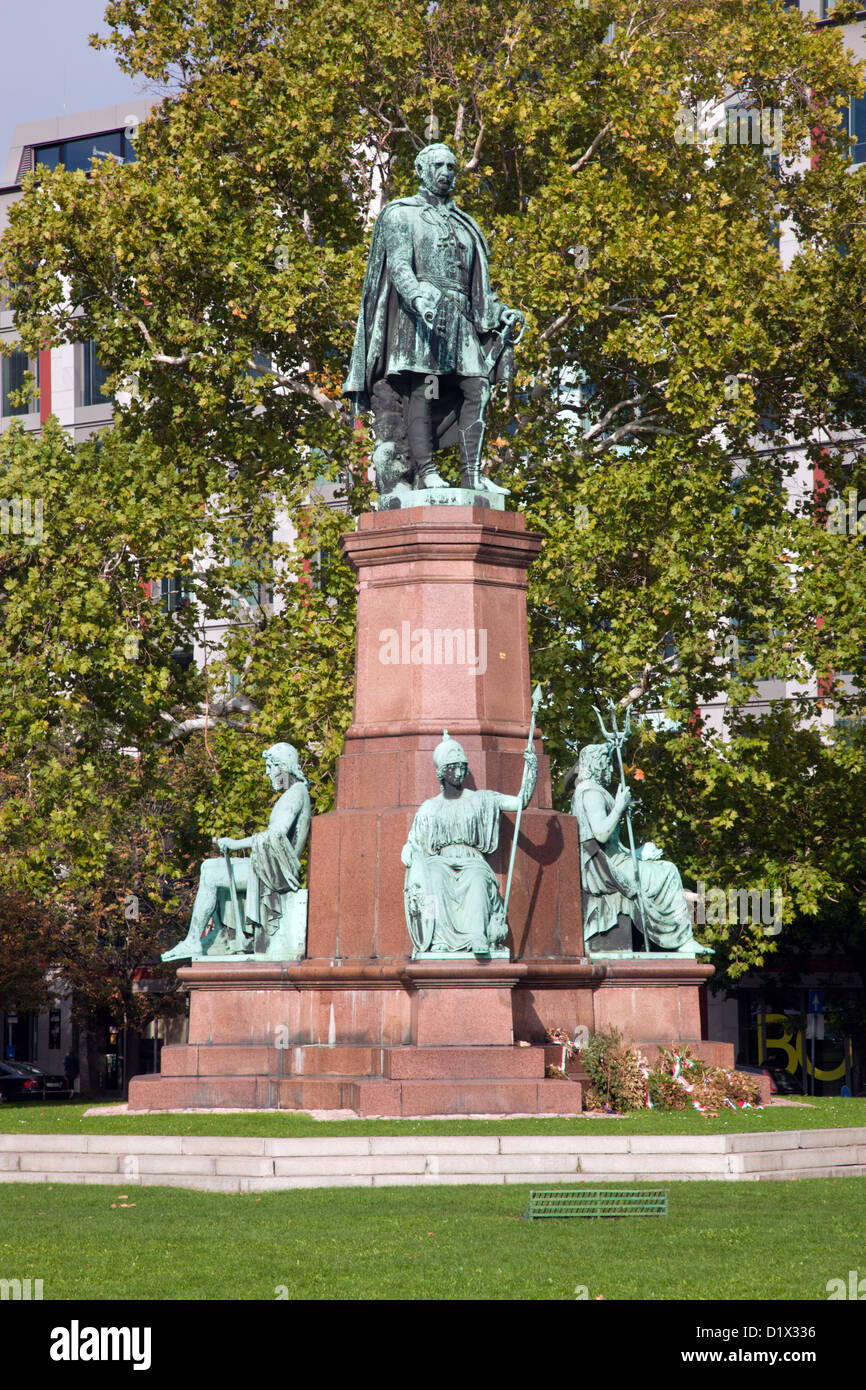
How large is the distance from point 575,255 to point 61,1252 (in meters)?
24.1

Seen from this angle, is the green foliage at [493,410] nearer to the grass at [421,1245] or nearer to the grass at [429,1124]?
the grass at [429,1124]

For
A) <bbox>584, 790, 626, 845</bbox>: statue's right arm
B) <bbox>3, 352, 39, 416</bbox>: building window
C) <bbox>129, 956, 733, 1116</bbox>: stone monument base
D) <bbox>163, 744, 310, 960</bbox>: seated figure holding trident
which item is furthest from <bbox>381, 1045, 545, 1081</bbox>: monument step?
<bbox>3, 352, 39, 416</bbox>: building window

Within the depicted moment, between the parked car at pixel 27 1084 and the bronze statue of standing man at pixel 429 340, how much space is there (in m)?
30.8

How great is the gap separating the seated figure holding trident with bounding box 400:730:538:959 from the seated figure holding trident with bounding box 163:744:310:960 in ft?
6.70

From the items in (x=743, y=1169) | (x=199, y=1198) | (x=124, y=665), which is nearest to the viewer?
(x=199, y=1198)

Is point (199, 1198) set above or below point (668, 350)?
below

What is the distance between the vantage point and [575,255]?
32094mm

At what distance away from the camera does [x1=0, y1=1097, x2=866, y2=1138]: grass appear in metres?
14.4

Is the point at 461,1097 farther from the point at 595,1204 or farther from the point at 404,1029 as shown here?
the point at 595,1204

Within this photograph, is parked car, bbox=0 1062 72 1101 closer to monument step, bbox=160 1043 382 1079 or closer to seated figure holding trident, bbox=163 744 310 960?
seated figure holding trident, bbox=163 744 310 960

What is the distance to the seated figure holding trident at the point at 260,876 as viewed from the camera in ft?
61.9

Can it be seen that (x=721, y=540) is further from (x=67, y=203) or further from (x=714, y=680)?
(x=67, y=203)

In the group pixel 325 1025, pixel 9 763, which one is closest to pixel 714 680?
pixel 9 763

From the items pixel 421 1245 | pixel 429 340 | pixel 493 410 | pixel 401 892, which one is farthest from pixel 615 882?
pixel 493 410
